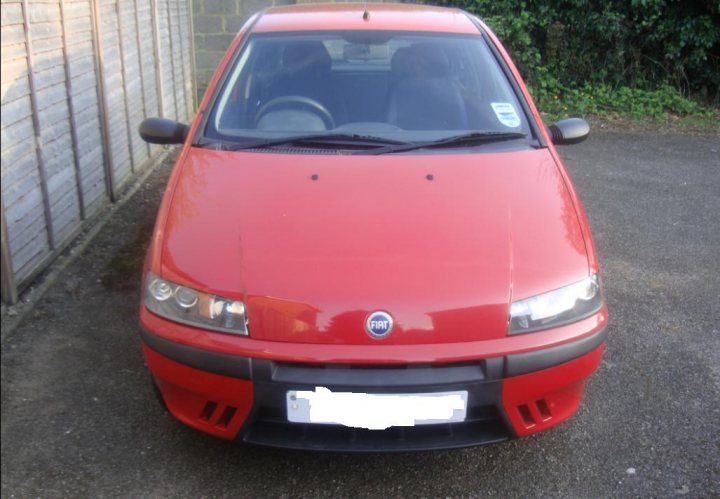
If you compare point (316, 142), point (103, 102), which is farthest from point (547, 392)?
point (103, 102)

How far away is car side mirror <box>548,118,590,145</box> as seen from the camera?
3852mm

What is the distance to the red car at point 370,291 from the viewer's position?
2447 mm

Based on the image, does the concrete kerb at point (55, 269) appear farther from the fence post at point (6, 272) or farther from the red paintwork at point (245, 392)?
the red paintwork at point (245, 392)

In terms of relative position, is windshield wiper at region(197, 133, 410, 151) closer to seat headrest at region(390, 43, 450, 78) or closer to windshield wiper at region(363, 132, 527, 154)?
windshield wiper at region(363, 132, 527, 154)

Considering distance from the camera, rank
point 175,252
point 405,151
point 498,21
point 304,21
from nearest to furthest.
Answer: point 175,252, point 405,151, point 304,21, point 498,21

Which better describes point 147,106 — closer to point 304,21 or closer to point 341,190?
point 304,21

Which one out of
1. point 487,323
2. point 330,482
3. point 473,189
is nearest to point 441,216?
point 473,189

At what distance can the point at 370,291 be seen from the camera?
2.50 metres

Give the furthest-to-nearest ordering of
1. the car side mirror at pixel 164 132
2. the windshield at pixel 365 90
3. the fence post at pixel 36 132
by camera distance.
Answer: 1. the fence post at pixel 36 132
2. the car side mirror at pixel 164 132
3. the windshield at pixel 365 90

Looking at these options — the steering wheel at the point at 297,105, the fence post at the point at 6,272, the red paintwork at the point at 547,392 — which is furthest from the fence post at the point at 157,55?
the red paintwork at the point at 547,392

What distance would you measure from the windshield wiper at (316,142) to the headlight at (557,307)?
1100 mm

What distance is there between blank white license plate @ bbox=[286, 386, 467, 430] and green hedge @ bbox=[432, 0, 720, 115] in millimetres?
8079

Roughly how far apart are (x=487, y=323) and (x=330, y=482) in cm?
89

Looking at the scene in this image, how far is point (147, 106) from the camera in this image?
7.07 metres
